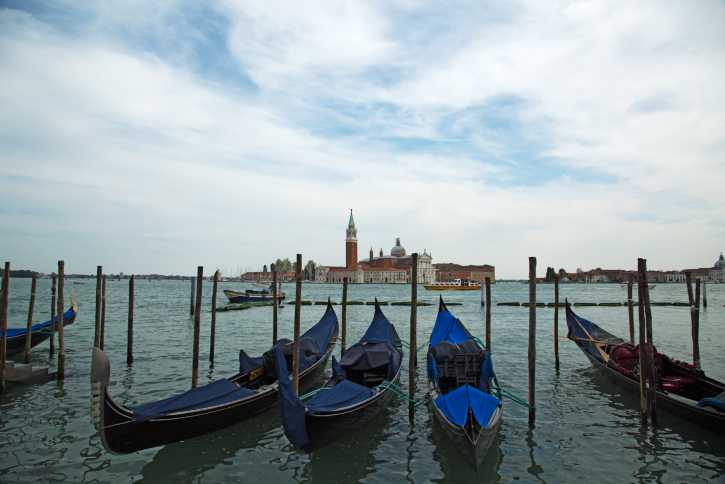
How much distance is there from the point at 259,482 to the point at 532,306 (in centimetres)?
418

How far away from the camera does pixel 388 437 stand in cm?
566

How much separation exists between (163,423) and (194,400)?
487mm

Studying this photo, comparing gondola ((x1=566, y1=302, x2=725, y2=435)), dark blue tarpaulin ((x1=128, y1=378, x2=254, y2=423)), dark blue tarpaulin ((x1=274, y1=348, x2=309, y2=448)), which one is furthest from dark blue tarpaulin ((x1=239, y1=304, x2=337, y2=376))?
gondola ((x1=566, y1=302, x2=725, y2=435))

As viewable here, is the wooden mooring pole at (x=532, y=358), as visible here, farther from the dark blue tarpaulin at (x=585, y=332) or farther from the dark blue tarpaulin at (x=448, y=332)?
the dark blue tarpaulin at (x=585, y=332)

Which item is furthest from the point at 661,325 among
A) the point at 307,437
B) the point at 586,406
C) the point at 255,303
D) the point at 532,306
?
the point at 255,303

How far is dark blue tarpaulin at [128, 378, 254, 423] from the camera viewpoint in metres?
4.85

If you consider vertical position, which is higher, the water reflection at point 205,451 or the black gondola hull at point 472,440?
the black gondola hull at point 472,440

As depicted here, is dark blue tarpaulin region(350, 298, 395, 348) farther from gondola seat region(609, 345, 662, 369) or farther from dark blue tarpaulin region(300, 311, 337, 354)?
gondola seat region(609, 345, 662, 369)

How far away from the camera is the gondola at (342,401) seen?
473 centimetres

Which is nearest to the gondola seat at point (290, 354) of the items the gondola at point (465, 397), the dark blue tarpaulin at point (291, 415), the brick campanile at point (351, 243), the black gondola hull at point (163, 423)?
the black gondola hull at point (163, 423)

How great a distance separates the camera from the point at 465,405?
16.8 feet

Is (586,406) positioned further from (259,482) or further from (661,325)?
(661,325)

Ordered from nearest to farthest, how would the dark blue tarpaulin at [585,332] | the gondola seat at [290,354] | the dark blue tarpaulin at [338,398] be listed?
the dark blue tarpaulin at [338,398], the gondola seat at [290,354], the dark blue tarpaulin at [585,332]

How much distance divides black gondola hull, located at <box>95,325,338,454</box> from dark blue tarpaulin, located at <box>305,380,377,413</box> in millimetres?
1071
